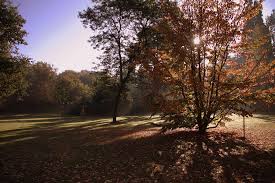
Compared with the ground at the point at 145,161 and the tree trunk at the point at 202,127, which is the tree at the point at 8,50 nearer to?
the ground at the point at 145,161

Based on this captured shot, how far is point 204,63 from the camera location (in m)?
14.4

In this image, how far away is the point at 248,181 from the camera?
26.0ft

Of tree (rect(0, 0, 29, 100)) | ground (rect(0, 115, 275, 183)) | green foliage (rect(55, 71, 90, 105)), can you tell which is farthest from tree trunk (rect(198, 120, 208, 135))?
green foliage (rect(55, 71, 90, 105))

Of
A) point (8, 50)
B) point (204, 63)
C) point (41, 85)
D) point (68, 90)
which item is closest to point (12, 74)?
point (8, 50)

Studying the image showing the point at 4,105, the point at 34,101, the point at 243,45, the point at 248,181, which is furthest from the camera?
the point at 34,101

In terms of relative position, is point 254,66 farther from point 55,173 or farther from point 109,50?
point 109,50

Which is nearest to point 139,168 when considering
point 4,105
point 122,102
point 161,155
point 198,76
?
point 161,155

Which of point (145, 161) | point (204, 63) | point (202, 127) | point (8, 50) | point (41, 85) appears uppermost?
point (41, 85)

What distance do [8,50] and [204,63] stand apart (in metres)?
18.8

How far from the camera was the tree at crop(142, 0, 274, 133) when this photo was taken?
13586 millimetres

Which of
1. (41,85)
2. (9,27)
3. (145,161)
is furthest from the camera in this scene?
(41,85)

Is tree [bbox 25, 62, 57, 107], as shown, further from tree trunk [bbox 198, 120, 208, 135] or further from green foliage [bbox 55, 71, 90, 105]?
tree trunk [bbox 198, 120, 208, 135]

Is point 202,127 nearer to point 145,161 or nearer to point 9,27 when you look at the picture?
point 145,161

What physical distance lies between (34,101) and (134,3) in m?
56.5
